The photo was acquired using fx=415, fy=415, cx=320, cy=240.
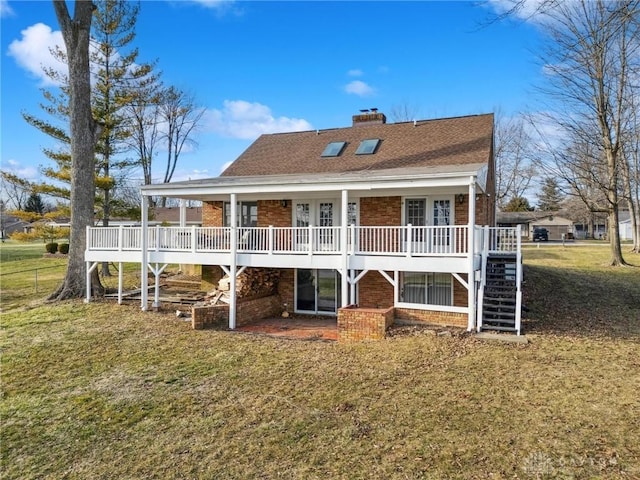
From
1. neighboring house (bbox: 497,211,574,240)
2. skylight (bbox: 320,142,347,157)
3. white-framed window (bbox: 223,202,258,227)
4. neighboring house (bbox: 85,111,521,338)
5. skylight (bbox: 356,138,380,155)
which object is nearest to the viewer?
neighboring house (bbox: 85,111,521,338)

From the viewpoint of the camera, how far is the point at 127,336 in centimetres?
1088

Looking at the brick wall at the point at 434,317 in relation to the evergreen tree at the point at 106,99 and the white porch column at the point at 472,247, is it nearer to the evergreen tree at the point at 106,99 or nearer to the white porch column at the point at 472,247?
the white porch column at the point at 472,247

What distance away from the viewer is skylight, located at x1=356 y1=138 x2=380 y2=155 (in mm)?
15234

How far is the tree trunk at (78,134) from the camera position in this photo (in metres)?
15.5

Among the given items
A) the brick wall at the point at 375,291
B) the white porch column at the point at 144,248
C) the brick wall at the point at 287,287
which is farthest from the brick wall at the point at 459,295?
the white porch column at the point at 144,248

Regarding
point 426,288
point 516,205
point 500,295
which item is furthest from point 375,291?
point 516,205

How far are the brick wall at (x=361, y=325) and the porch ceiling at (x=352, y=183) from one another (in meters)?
3.30

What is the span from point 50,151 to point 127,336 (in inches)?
528

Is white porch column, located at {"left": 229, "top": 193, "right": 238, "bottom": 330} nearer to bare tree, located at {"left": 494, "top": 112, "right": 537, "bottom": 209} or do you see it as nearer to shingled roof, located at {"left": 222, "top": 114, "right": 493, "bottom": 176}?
shingled roof, located at {"left": 222, "top": 114, "right": 493, "bottom": 176}

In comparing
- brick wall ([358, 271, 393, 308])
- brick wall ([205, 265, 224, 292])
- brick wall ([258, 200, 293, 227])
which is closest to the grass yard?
brick wall ([358, 271, 393, 308])

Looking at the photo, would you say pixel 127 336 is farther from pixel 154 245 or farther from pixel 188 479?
pixel 188 479

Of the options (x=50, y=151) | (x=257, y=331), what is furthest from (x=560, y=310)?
(x=50, y=151)

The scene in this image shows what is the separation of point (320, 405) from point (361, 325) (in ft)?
12.5

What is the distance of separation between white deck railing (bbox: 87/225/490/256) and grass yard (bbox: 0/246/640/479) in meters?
2.66
